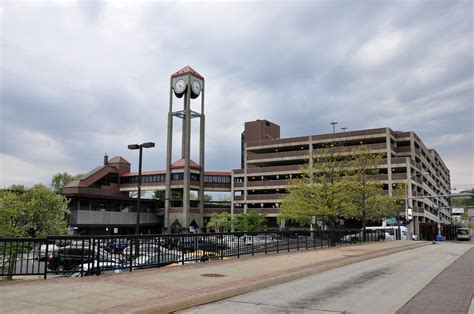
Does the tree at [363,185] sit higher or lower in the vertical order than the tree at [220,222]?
higher

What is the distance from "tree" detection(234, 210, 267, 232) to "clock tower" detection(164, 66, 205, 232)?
30.5ft

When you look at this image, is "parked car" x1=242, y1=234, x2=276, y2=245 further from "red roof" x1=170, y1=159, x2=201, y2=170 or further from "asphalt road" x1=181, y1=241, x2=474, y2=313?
"red roof" x1=170, y1=159, x2=201, y2=170

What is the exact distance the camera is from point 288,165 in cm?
8494

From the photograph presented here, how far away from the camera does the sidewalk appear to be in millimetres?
8133

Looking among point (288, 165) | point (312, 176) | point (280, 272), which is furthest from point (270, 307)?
point (288, 165)

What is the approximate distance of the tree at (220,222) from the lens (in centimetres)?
7812

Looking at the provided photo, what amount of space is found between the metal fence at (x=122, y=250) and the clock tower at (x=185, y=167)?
57.1 m

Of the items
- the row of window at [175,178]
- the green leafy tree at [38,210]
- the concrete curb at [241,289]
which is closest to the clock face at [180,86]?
the row of window at [175,178]

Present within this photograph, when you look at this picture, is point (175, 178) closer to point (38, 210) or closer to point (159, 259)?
point (38, 210)

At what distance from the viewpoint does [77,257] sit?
13.0 m

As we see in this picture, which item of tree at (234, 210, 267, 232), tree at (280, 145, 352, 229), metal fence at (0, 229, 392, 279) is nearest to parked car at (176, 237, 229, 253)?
metal fence at (0, 229, 392, 279)

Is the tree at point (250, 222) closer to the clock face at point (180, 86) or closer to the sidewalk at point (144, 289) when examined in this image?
the clock face at point (180, 86)

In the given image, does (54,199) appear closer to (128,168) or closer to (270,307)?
(270,307)

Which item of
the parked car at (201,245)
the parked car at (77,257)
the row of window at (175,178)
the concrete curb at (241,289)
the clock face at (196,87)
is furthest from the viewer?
the clock face at (196,87)
